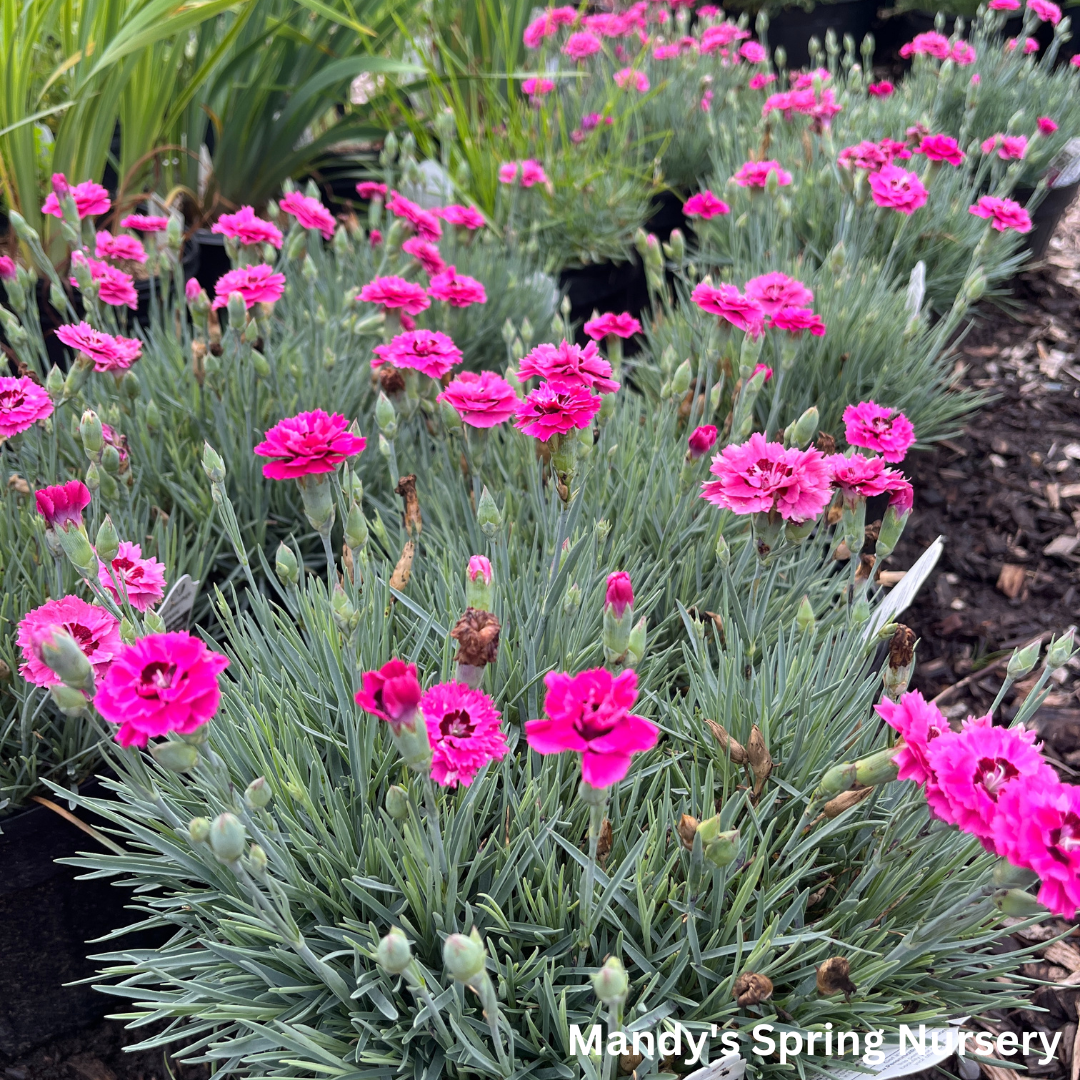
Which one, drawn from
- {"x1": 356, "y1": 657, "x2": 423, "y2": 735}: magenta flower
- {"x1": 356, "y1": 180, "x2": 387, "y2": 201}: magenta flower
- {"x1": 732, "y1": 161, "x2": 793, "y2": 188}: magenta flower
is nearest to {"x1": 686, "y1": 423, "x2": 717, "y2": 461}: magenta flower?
{"x1": 356, "y1": 657, "x2": 423, "y2": 735}: magenta flower

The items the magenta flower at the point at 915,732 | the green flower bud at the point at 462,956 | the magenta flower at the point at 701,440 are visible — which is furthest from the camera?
the magenta flower at the point at 701,440

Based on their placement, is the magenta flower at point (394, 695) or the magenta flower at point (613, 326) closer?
the magenta flower at point (394, 695)

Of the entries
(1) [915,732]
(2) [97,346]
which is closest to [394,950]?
(1) [915,732]

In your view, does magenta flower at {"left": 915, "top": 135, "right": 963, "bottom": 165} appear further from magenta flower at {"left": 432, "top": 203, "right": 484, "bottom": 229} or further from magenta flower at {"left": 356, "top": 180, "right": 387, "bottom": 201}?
magenta flower at {"left": 356, "top": 180, "right": 387, "bottom": 201}

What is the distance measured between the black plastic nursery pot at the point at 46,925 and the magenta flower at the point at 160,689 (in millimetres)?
633

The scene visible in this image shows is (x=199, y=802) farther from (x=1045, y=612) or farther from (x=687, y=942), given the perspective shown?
(x=1045, y=612)

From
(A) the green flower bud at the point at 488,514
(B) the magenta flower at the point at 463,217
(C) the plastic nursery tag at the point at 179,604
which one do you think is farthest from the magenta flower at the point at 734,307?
(C) the plastic nursery tag at the point at 179,604

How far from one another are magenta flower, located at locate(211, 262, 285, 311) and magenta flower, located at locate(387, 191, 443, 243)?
515 mm

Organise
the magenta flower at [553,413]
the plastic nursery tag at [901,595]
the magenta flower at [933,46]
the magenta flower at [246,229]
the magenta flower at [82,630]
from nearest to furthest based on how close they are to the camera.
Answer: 1. the magenta flower at [82,630]
2. the magenta flower at [553,413]
3. the plastic nursery tag at [901,595]
4. the magenta flower at [246,229]
5. the magenta flower at [933,46]

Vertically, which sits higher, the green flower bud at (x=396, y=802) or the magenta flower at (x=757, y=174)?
the magenta flower at (x=757, y=174)

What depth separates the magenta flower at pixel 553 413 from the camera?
3.54 ft

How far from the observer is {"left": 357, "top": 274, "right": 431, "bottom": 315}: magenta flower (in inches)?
61.0

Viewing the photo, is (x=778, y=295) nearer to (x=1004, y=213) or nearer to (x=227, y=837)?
(x=1004, y=213)

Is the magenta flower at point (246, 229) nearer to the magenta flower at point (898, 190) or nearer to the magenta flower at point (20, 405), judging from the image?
the magenta flower at point (20, 405)
